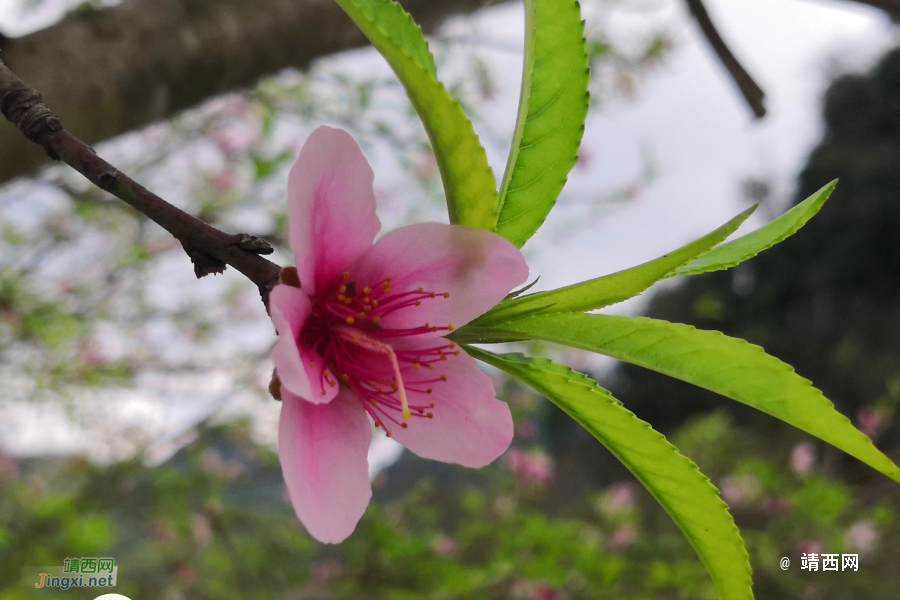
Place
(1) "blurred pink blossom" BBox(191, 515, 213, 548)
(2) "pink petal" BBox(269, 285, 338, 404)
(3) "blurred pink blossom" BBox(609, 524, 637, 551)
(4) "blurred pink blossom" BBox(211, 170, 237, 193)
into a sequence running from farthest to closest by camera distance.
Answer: (3) "blurred pink blossom" BBox(609, 524, 637, 551)
(1) "blurred pink blossom" BBox(191, 515, 213, 548)
(4) "blurred pink blossom" BBox(211, 170, 237, 193)
(2) "pink petal" BBox(269, 285, 338, 404)

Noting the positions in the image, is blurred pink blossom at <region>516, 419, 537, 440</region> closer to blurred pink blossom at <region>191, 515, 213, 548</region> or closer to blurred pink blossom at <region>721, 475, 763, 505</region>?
blurred pink blossom at <region>721, 475, 763, 505</region>

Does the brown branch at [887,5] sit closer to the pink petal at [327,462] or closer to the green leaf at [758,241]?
the green leaf at [758,241]

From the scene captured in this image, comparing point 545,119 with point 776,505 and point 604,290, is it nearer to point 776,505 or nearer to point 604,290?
point 604,290

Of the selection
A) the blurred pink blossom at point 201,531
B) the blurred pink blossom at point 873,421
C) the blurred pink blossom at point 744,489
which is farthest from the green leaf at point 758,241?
the blurred pink blossom at point 873,421

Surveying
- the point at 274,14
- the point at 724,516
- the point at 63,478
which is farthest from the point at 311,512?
the point at 63,478

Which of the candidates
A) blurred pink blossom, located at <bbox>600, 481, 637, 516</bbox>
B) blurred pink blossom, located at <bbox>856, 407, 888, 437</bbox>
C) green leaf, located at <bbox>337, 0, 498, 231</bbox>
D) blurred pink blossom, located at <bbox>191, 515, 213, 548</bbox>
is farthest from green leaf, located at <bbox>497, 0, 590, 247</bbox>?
blurred pink blossom, located at <bbox>856, 407, 888, 437</bbox>

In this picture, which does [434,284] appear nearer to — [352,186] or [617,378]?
[352,186]
